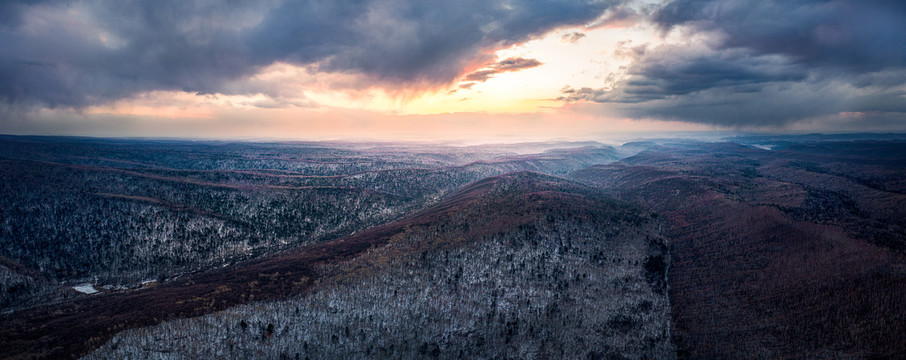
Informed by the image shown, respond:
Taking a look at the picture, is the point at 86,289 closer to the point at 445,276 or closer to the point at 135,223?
the point at 135,223

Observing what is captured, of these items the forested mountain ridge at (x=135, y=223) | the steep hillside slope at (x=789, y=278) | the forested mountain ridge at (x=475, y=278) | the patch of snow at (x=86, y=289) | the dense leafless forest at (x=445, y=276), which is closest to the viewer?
the steep hillside slope at (x=789, y=278)

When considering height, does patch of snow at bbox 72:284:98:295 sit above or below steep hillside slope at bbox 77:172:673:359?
below

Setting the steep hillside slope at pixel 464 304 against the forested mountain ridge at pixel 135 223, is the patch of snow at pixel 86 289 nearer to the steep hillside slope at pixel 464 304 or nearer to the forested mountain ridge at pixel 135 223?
the forested mountain ridge at pixel 135 223

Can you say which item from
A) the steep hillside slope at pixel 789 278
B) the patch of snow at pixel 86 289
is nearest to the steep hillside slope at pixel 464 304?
the steep hillside slope at pixel 789 278

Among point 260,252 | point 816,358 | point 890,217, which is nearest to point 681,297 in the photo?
point 816,358

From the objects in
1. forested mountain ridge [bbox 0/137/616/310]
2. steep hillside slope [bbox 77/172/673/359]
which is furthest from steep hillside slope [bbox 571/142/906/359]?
forested mountain ridge [bbox 0/137/616/310]

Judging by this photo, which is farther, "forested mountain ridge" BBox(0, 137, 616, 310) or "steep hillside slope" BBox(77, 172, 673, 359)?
"forested mountain ridge" BBox(0, 137, 616, 310)

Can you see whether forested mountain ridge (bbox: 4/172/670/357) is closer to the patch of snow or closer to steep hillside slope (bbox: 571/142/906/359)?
steep hillside slope (bbox: 571/142/906/359)
